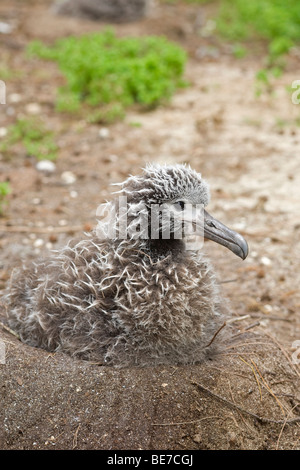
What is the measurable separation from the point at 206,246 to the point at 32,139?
3.51 metres

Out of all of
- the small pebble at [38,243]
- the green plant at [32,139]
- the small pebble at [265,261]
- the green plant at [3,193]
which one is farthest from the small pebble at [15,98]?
the small pebble at [265,261]

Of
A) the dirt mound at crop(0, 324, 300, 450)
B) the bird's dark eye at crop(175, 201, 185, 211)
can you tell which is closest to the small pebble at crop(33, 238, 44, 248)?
the dirt mound at crop(0, 324, 300, 450)

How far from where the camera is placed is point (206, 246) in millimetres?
5758

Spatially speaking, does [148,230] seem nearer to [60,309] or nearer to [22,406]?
[60,309]

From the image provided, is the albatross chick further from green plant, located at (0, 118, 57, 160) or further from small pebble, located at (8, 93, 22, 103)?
small pebble, located at (8, 93, 22, 103)

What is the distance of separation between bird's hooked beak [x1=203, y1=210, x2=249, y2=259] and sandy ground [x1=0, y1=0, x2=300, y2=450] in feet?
2.40

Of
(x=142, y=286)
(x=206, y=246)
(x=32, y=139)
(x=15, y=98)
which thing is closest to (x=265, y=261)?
(x=206, y=246)

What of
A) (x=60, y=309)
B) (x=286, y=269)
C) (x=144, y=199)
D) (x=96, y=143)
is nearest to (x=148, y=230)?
(x=144, y=199)

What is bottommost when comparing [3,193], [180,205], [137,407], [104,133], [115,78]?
[104,133]

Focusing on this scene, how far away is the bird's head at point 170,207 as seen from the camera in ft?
12.1

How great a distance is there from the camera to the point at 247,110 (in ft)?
28.7

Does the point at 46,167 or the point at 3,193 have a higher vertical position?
the point at 3,193

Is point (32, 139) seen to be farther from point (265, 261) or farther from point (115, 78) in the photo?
point (265, 261)
